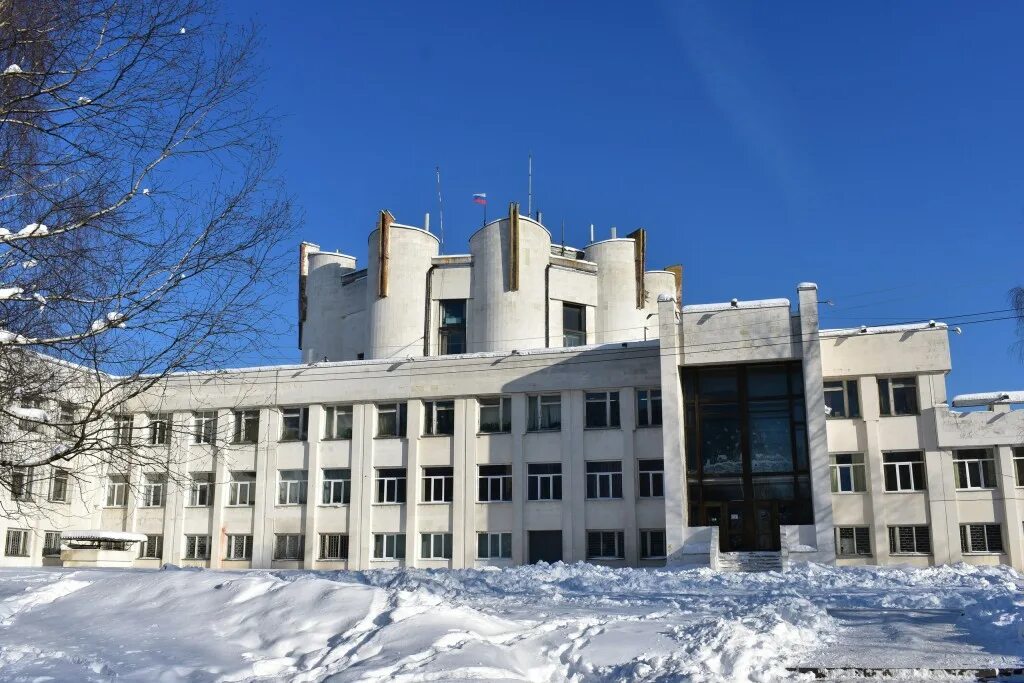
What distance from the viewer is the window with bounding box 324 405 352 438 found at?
43812 millimetres

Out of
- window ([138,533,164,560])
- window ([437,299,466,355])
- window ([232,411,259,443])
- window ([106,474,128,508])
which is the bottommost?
window ([138,533,164,560])

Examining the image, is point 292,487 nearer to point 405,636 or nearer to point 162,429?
point 405,636

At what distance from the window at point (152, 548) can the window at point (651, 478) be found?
22.6 metres

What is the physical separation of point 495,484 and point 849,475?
14.5m

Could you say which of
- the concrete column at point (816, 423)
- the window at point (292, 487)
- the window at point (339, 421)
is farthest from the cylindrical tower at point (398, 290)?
the concrete column at point (816, 423)

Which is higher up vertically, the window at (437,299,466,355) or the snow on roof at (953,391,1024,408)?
the window at (437,299,466,355)

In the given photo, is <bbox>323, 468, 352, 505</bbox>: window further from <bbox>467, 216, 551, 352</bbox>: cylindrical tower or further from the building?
<bbox>467, 216, 551, 352</bbox>: cylindrical tower

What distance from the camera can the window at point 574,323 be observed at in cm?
5169

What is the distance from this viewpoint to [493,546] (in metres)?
40.9

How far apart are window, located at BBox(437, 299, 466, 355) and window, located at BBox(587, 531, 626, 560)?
14796 millimetres

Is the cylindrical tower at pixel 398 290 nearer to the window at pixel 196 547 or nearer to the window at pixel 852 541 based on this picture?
the window at pixel 196 547

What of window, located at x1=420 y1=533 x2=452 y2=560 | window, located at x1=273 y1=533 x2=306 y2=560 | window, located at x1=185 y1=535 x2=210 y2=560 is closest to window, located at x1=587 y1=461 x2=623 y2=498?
window, located at x1=420 y1=533 x2=452 y2=560

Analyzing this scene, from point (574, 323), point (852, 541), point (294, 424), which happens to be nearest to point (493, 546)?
point (294, 424)

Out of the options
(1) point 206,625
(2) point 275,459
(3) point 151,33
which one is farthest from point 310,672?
(2) point 275,459
